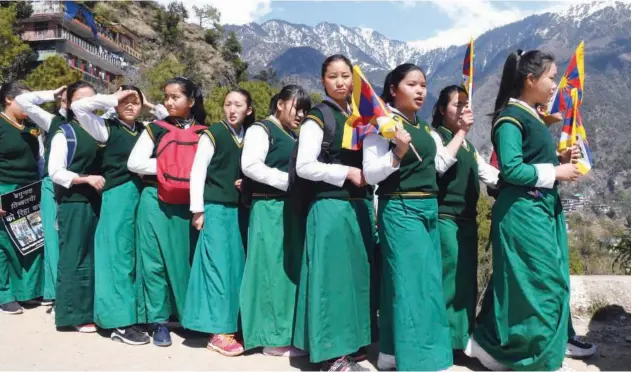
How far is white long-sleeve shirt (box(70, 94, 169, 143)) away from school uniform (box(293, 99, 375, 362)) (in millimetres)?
1739

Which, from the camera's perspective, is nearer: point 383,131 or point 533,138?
point 383,131

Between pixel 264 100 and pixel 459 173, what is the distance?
32.4 m

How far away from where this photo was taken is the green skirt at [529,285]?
132 inches

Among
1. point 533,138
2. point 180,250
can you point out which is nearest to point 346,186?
point 533,138

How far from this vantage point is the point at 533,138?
11.4 feet

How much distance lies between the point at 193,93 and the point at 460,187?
2.29 m

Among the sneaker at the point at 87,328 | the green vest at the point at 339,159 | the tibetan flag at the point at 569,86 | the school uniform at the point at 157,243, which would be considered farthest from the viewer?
the sneaker at the point at 87,328

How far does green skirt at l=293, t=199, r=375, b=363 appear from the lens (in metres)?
3.49

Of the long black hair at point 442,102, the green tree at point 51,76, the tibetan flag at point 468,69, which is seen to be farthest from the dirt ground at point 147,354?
Answer: the green tree at point 51,76

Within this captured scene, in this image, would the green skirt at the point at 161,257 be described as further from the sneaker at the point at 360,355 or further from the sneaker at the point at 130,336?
the sneaker at the point at 360,355

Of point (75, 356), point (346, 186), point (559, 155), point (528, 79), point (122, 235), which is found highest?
point (528, 79)

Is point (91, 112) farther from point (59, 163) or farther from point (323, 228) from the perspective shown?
point (323, 228)

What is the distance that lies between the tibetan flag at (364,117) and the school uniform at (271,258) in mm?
695

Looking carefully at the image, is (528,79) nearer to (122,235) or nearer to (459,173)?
(459,173)
